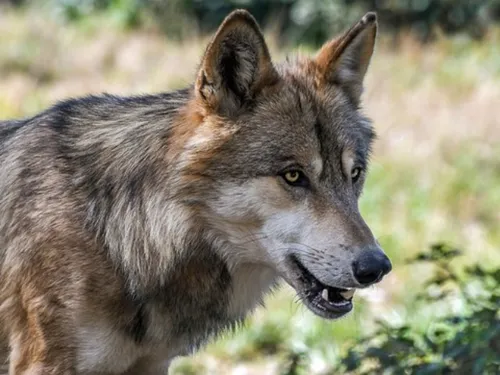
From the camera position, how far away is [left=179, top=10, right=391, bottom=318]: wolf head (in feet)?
12.9

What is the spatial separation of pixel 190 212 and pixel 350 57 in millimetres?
982

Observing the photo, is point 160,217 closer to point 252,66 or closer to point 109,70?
point 252,66

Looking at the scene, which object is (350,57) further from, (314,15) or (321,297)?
(314,15)

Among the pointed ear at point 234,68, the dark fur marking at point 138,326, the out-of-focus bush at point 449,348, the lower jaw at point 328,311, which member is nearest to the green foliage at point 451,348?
the out-of-focus bush at point 449,348

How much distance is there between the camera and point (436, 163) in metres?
10.3

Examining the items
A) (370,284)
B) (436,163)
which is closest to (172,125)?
(370,284)

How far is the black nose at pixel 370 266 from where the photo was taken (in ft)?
12.5

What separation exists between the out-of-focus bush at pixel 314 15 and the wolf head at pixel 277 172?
1221 cm

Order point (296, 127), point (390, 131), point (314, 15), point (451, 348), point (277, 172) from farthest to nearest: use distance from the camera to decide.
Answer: point (314, 15) → point (390, 131) → point (451, 348) → point (296, 127) → point (277, 172)

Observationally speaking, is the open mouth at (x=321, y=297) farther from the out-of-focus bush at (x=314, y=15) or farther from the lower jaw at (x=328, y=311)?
the out-of-focus bush at (x=314, y=15)

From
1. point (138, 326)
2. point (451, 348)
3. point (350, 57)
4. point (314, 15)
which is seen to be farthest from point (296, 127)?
point (314, 15)

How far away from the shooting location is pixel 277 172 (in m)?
3.99

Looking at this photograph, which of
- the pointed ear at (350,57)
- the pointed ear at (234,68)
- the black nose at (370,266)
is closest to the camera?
the black nose at (370,266)

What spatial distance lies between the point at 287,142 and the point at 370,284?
0.65 m
